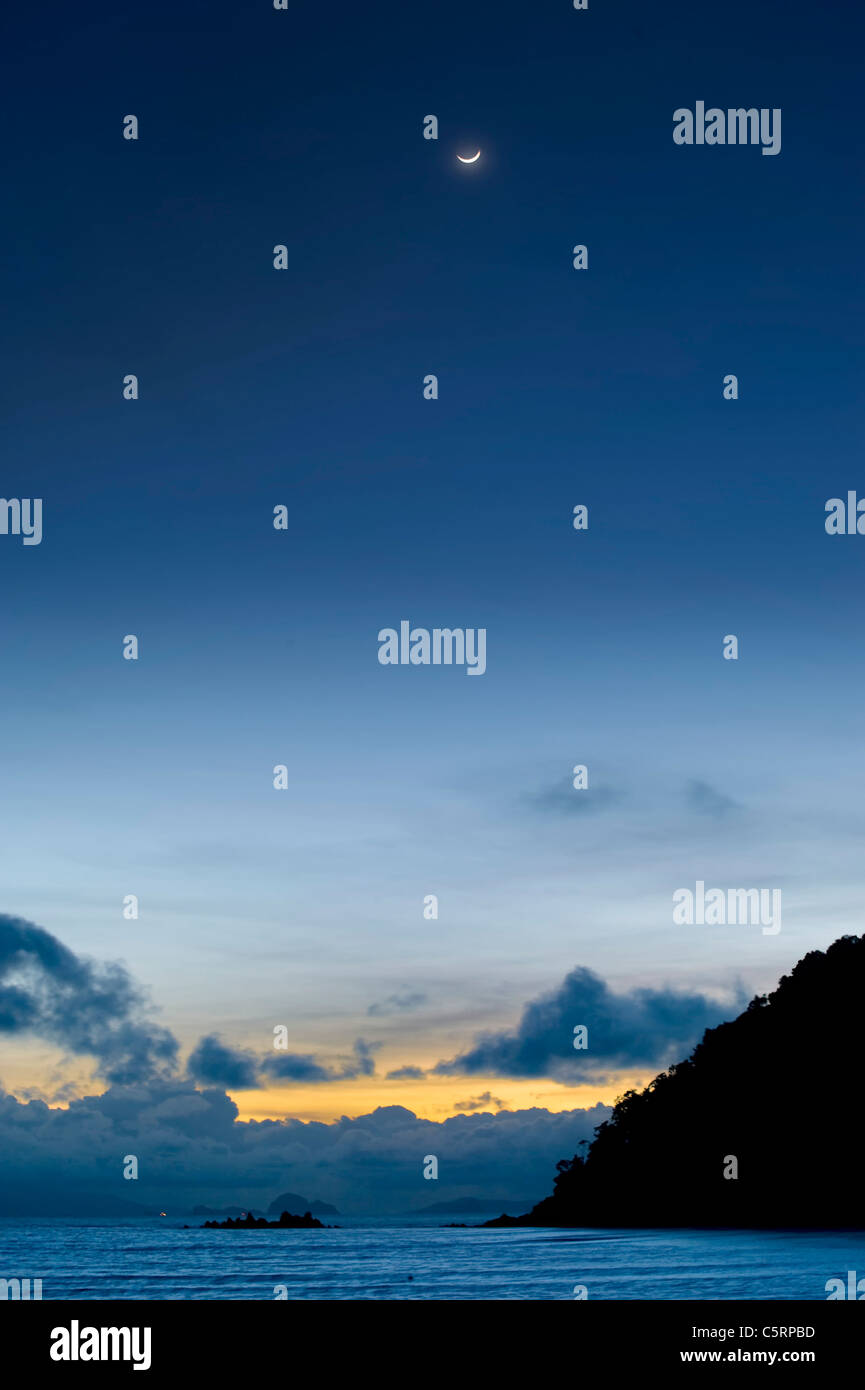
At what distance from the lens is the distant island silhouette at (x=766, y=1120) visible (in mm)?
152750

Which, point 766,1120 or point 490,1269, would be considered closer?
point 490,1269

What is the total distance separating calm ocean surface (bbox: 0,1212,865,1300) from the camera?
7169 centimetres

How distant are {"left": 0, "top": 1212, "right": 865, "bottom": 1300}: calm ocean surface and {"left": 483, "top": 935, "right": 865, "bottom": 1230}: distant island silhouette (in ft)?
51.2

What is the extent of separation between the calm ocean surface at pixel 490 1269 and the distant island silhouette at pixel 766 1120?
15621 mm

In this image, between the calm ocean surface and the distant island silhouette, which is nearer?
the calm ocean surface

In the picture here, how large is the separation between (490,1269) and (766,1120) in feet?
260

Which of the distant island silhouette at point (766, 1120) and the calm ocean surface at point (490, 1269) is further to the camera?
the distant island silhouette at point (766, 1120)

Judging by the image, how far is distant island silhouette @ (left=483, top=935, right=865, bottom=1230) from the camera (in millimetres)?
152750

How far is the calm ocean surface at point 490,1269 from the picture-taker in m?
71.7

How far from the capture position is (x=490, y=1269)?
97.2m

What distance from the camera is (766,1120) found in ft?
527
